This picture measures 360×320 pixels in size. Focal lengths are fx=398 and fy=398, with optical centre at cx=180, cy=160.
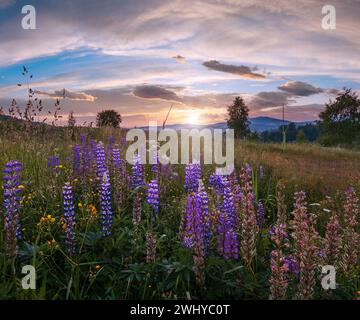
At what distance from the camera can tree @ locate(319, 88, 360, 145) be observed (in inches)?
2314

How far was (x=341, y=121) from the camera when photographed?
60.7m

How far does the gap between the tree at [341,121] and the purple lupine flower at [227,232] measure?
57.3m

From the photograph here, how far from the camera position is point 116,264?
385cm

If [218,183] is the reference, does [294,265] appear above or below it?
below

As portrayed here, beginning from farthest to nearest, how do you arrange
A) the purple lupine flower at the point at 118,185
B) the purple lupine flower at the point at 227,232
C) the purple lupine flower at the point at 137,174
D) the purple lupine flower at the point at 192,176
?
1. the purple lupine flower at the point at 137,174
2. the purple lupine flower at the point at 192,176
3. the purple lupine flower at the point at 118,185
4. the purple lupine flower at the point at 227,232

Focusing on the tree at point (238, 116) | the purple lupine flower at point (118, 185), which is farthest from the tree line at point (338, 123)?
the purple lupine flower at point (118, 185)

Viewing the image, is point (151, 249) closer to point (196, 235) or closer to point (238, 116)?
point (196, 235)

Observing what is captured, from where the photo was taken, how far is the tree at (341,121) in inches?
2314

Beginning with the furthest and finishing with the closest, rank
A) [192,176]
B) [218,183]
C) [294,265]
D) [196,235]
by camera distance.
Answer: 1. [192,176]
2. [218,183]
3. [294,265]
4. [196,235]

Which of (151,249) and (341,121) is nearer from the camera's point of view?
(151,249)

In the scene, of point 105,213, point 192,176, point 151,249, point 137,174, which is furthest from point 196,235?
point 137,174

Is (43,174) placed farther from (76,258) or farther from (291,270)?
(291,270)

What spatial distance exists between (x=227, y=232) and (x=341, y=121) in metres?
62.3

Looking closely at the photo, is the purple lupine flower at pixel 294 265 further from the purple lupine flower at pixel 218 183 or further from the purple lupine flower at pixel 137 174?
the purple lupine flower at pixel 137 174
